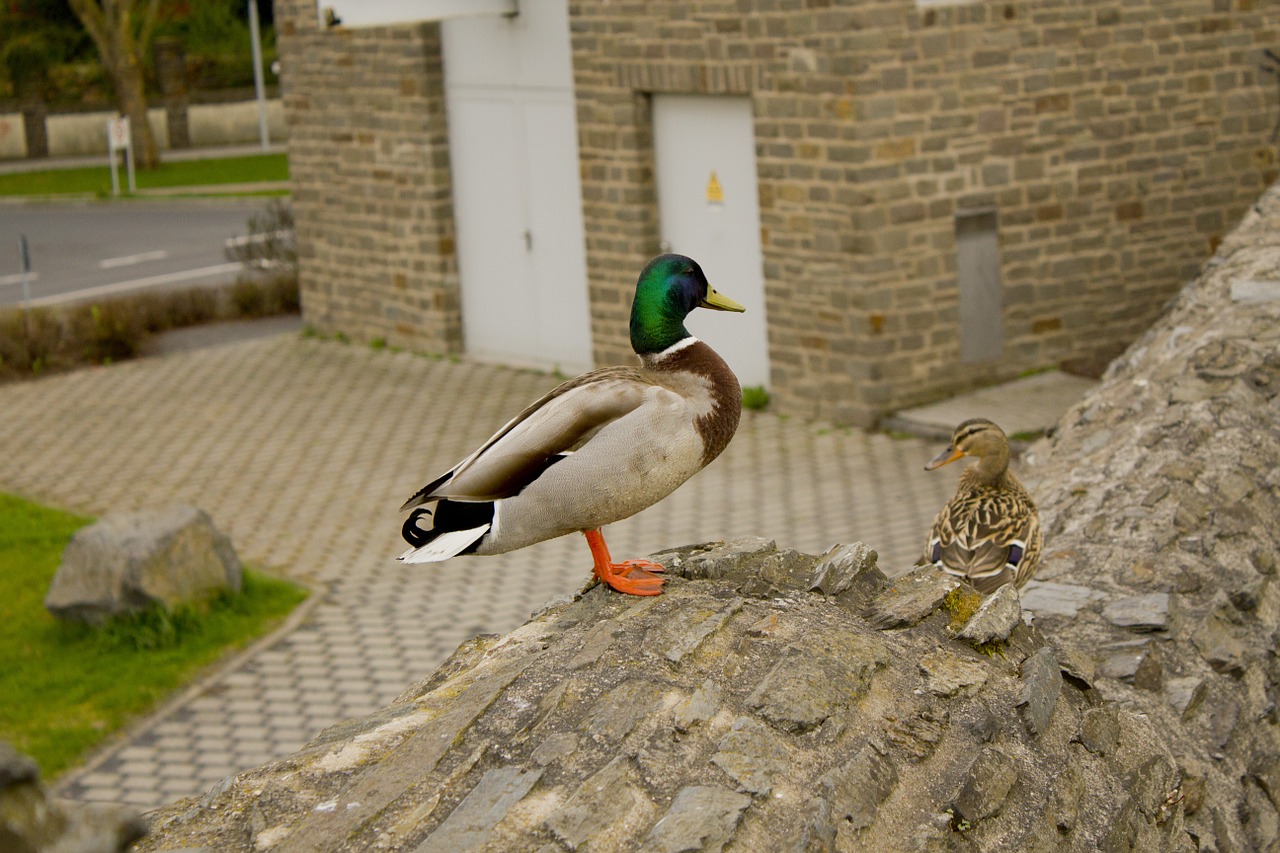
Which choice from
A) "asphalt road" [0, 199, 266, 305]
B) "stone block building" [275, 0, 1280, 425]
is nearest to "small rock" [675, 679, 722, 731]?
"stone block building" [275, 0, 1280, 425]

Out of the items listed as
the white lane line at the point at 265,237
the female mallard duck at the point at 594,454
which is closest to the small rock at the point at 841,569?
the female mallard duck at the point at 594,454

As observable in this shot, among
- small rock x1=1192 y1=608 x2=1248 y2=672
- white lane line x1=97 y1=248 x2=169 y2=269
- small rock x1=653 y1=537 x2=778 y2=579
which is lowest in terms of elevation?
small rock x1=1192 y1=608 x2=1248 y2=672

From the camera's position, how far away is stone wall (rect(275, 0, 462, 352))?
17.0m

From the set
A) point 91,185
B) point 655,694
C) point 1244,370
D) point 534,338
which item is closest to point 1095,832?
point 655,694

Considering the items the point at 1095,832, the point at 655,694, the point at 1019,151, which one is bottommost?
the point at 1095,832

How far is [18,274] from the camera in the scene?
2684 centimetres

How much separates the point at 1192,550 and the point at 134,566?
20.7 ft

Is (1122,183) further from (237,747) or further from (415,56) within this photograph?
(237,747)

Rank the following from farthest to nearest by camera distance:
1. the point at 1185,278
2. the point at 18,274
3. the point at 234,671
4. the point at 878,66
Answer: the point at 18,274
the point at 1185,278
the point at 878,66
the point at 234,671

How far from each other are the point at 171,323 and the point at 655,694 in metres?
17.8

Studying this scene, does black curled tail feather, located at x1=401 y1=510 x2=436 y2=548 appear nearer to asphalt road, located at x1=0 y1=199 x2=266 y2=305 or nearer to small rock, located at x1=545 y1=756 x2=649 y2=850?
small rock, located at x1=545 y1=756 x2=649 y2=850

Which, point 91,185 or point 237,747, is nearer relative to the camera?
point 237,747

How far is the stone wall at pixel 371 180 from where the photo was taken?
55.9 ft

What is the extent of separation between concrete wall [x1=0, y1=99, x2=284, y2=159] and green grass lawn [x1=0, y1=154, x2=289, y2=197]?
2.60 meters
